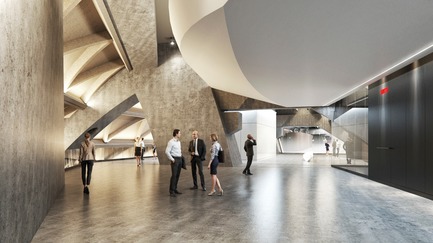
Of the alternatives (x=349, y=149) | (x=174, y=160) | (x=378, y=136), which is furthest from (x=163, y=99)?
(x=378, y=136)

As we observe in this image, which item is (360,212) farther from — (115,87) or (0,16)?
(115,87)

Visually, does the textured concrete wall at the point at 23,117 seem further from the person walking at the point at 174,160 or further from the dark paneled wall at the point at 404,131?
the dark paneled wall at the point at 404,131

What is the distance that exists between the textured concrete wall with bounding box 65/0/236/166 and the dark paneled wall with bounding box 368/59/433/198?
9.15 m

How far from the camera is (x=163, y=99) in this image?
20422mm

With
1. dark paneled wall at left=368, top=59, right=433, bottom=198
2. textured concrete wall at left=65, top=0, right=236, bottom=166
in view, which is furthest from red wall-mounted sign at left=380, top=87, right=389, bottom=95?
textured concrete wall at left=65, top=0, right=236, bottom=166

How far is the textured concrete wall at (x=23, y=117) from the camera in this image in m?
3.57

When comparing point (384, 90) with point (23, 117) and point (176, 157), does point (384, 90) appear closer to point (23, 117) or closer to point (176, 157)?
point (176, 157)

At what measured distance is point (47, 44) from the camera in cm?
685

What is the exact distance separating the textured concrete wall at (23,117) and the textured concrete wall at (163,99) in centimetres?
1304

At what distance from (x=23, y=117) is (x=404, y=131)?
9.95m

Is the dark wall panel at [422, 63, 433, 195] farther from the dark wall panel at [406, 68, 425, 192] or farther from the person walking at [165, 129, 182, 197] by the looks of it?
the person walking at [165, 129, 182, 197]

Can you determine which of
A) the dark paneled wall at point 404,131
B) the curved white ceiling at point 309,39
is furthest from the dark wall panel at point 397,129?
the curved white ceiling at point 309,39

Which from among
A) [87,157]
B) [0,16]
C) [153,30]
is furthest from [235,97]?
A: [0,16]

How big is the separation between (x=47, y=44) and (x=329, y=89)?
1021 cm
